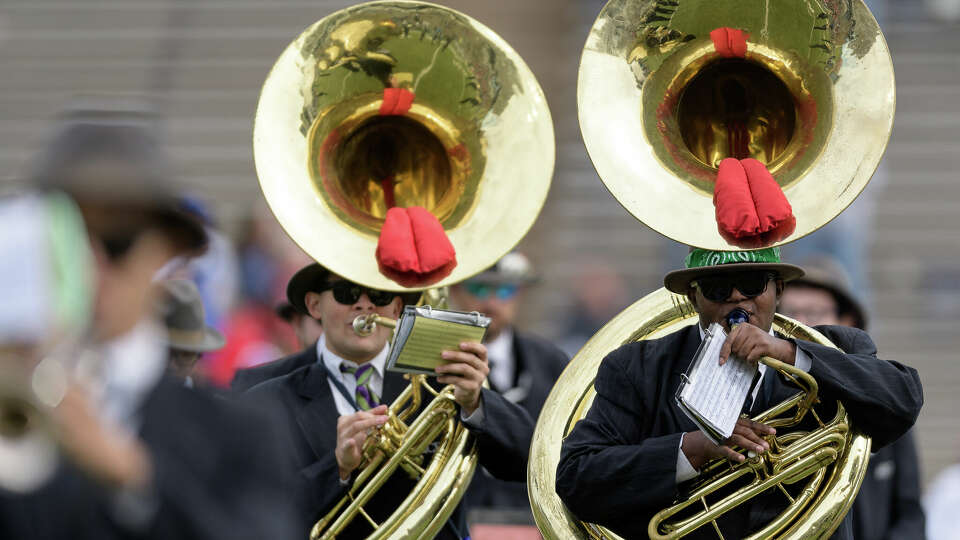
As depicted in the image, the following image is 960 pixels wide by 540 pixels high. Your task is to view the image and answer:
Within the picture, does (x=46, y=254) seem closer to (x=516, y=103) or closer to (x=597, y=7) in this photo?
(x=516, y=103)

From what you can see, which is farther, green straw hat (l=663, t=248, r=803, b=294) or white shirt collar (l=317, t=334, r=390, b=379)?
white shirt collar (l=317, t=334, r=390, b=379)

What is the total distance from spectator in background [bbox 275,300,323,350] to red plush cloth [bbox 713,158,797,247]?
1.77m

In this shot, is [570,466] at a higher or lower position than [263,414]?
lower

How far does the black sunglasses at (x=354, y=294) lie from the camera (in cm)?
457

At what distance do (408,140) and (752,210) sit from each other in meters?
1.19

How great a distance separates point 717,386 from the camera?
3754 mm

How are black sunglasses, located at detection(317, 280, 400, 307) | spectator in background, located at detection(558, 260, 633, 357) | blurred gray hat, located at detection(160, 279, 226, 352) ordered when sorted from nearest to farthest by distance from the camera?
black sunglasses, located at detection(317, 280, 400, 307) → blurred gray hat, located at detection(160, 279, 226, 352) → spectator in background, located at detection(558, 260, 633, 357)

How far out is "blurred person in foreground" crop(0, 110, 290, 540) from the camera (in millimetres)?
2295

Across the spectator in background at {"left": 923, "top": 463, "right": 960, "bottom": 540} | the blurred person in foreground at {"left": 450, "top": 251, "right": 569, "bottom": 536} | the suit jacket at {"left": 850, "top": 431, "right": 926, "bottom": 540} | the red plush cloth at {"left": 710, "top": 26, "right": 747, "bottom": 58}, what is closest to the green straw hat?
the red plush cloth at {"left": 710, "top": 26, "right": 747, "bottom": 58}

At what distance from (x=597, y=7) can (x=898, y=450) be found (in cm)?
638

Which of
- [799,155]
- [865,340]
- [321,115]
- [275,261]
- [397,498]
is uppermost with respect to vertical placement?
[799,155]

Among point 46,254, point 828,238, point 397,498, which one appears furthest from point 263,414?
point 828,238

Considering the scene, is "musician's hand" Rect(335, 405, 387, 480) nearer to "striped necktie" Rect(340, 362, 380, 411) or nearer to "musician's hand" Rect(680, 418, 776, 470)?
"striped necktie" Rect(340, 362, 380, 411)

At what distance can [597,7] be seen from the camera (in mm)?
11586
